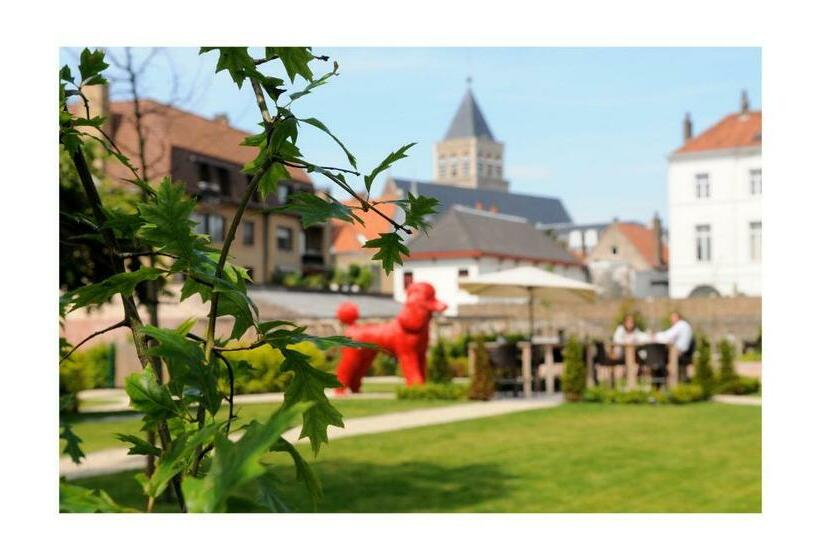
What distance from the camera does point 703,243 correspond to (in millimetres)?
41781

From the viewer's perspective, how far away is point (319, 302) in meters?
35.0

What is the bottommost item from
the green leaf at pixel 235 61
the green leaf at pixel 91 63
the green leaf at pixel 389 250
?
the green leaf at pixel 389 250

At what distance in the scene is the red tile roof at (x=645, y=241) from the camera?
6172 centimetres

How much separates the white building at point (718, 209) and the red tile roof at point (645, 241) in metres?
18.4

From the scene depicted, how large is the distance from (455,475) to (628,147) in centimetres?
3731

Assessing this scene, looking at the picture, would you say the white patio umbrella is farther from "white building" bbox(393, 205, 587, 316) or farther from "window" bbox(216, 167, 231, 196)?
"white building" bbox(393, 205, 587, 316)

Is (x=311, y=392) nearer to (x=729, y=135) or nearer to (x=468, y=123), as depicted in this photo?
(x=729, y=135)

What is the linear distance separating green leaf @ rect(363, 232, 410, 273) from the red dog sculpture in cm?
1565

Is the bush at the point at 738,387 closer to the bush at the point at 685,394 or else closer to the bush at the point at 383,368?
the bush at the point at 685,394

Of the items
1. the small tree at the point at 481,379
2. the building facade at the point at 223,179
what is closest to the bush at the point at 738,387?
the small tree at the point at 481,379

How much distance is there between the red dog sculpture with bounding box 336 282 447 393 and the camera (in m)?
17.2

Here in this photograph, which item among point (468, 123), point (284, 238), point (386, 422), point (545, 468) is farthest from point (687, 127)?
point (468, 123)
